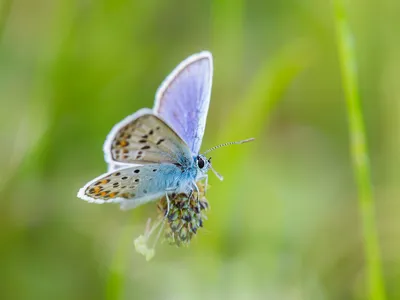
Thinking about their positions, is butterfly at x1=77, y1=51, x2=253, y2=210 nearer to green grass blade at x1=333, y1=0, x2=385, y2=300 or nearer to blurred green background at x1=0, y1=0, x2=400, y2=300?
blurred green background at x1=0, y1=0, x2=400, y2=300

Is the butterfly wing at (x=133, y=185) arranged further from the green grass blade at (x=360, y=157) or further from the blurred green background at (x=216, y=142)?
the green grass blade at (x=360, y=157)

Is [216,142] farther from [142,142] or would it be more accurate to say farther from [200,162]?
[142,142]

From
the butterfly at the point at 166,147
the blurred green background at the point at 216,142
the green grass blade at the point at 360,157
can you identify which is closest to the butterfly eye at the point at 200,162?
the butterfly at the point at 166,147

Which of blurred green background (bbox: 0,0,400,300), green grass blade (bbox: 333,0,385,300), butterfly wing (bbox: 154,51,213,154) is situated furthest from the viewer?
blurred green background (bbox: 0,0,400,300)

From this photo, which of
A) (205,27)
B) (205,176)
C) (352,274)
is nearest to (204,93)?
(205,176)

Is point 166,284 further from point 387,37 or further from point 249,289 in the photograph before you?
point 387,37

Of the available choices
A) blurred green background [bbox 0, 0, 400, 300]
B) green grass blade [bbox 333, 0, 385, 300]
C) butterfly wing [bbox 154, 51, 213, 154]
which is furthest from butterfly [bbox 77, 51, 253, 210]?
green grass blade [bbox 333, 0, 385, 300]

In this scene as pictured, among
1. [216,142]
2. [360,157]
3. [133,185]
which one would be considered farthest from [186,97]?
[216,142]

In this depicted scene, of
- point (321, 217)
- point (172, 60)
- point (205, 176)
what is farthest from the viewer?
point (172, 60)
